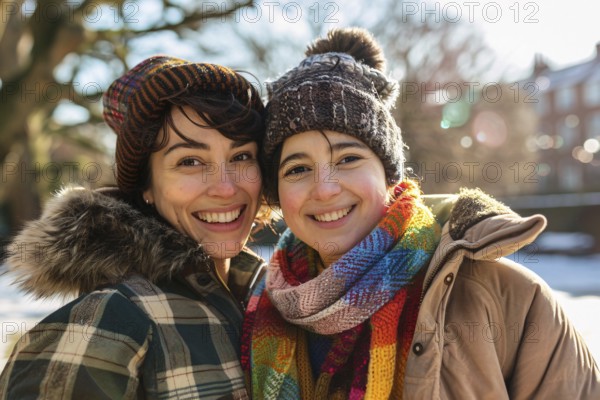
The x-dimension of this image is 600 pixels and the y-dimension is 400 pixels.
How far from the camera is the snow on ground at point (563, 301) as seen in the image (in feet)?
17.3

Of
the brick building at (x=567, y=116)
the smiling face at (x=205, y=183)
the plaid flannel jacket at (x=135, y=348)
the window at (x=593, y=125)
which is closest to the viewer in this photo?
the plaid flannel jacket at (x=135, y=348)

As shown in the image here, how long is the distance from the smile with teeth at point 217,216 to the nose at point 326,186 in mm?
424

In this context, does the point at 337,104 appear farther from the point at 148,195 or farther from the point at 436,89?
the point at 436,89

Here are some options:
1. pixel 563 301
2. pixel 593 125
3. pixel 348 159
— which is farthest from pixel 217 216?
pixel 593 125

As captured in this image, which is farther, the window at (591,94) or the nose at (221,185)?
the window at (591,94)

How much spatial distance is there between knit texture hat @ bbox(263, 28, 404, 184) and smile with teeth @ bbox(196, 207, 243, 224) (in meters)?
0.28

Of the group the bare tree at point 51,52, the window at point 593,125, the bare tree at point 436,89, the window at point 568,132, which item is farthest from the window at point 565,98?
the bare tree at point 51,52

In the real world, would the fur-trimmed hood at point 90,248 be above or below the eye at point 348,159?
below

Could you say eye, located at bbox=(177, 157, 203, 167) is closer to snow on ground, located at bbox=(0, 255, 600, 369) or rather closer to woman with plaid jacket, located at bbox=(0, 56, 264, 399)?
woman with plaid jacket, located at bbox=(0, 56, 264, 399)

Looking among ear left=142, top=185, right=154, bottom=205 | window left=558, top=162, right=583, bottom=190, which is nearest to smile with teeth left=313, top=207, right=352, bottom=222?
ear left=142, top=185, right=154, bottom=205

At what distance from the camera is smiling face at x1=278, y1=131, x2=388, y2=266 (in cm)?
210

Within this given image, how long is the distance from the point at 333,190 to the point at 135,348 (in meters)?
0.89

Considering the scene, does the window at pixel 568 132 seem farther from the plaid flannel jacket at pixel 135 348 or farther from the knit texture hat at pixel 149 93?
the plaid flannel jacket at pixel 135 348

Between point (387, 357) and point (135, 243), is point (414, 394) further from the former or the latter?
point (135, 243)
